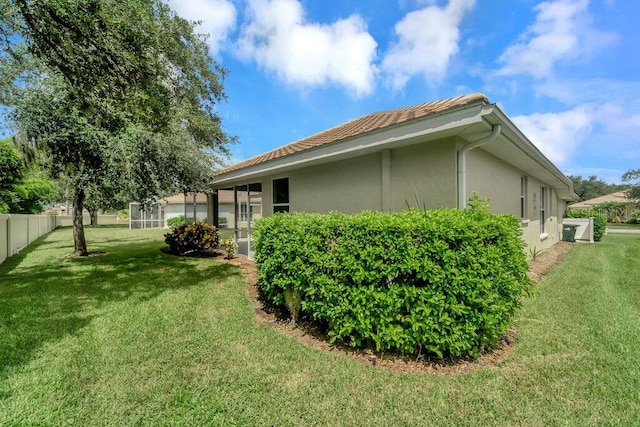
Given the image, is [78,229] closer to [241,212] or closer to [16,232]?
[16,232]

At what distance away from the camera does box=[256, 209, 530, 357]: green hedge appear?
308 cm

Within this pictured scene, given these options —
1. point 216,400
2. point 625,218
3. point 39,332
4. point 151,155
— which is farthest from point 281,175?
point 625,218

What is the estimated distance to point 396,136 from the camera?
4.66m

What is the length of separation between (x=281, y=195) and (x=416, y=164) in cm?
465

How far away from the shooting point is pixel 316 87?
540 inches

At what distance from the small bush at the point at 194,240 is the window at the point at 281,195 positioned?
358 cm

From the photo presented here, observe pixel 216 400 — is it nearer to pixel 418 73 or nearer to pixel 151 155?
pixel 151 155

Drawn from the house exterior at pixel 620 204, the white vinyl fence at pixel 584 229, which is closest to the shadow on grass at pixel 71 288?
the white vinyl fence at pixel 584 229

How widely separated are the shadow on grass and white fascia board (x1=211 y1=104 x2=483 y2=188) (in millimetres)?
3703

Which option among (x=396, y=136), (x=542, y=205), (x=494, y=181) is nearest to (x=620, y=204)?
(x=542, y=205)

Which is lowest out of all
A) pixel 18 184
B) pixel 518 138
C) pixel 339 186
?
pixel 339 186

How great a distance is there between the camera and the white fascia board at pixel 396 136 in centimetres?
391

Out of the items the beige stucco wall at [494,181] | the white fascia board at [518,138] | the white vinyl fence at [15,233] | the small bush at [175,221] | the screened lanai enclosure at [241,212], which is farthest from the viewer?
the small bush at [175,221]

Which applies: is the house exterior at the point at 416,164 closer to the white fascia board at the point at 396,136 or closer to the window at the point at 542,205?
the white fascia board at the point at 396,136
